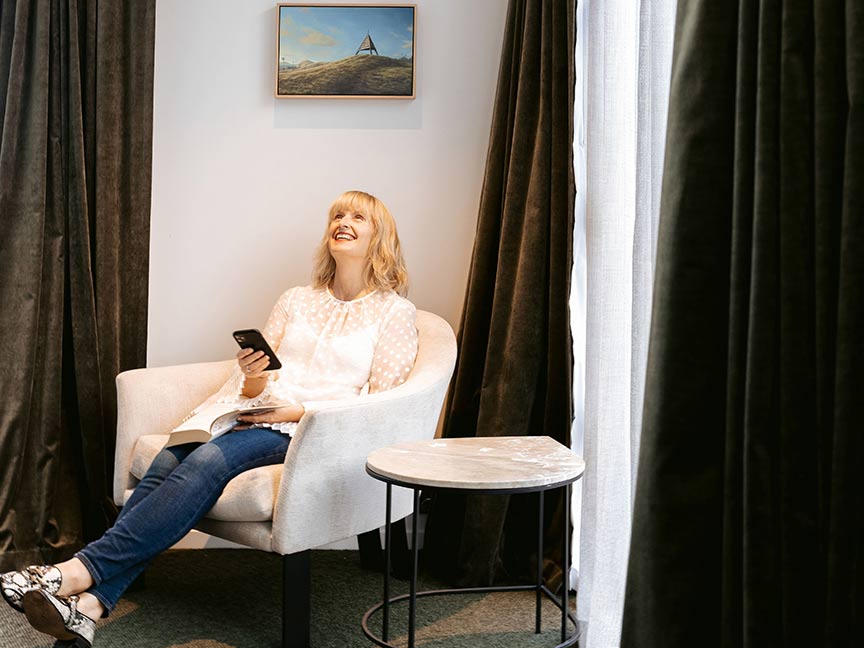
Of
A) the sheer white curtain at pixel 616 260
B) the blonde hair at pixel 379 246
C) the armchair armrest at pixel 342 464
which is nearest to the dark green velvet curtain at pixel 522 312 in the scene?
the sheer white curtain at pixel 616 260

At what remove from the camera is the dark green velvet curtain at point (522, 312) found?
2682 mm

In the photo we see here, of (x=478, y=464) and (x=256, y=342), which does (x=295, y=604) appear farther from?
(x=256, y=342)

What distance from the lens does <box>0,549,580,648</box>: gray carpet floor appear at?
2295 millimetres

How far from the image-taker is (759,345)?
34.9 inches

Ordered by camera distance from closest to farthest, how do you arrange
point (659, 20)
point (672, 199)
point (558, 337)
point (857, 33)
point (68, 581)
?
point (857, 33), point (672, 199), point (659, 20), point (68, 581), point (558, 337)

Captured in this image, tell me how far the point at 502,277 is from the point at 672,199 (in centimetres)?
182

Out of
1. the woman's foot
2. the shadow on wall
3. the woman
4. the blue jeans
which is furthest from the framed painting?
the woman's foot

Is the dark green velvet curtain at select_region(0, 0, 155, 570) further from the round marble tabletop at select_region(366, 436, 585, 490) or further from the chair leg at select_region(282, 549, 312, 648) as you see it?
the round marble tabletop at select_region(366, 436, 585, 490)

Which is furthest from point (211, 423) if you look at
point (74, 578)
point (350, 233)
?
point (350, 233)

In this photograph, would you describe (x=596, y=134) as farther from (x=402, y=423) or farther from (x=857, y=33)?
(x=857, y=33)

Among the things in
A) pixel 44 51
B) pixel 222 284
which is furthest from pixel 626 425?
pixel 44 51

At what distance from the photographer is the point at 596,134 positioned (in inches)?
92.1

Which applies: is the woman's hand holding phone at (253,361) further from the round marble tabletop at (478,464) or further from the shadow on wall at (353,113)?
the shadow on wall at (353,113)

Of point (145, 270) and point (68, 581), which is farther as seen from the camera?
point (145, 270)
